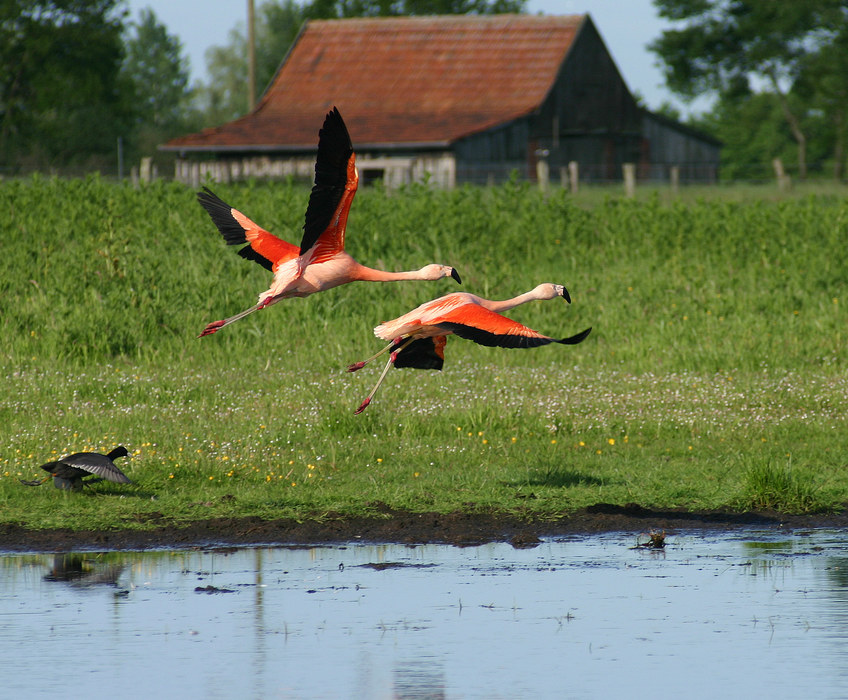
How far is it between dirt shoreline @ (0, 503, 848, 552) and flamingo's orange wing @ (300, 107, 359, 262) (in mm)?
2828

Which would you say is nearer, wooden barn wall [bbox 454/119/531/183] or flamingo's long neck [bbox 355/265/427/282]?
flamingo's long neck [bbox 355/265/427/282]

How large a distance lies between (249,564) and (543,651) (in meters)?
2.68

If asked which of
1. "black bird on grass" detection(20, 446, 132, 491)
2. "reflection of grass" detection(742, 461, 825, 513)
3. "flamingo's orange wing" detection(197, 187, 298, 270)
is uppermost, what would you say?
"flamingo's orange wing" detection(197, 187, 298, 270)

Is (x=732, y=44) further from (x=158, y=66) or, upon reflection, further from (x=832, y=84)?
(x=158, y=66)

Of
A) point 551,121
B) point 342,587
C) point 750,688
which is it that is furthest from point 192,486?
point 551,121

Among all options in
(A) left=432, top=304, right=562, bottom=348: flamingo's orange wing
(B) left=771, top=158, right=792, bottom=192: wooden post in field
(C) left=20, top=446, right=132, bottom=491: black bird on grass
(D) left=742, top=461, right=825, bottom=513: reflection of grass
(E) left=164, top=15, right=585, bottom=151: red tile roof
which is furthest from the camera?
(E) left=164, top=15, right=585, bottom=151: red tile roof

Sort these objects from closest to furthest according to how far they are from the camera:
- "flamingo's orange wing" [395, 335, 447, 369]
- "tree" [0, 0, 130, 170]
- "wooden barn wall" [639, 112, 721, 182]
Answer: "flamingo's orange wing" [395, 335, 447, 369], "wooden barn wall" [639, 112, 721, 182], "tree" [0, 0, 130, 170]

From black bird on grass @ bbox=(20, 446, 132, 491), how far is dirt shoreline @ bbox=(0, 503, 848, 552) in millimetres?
513

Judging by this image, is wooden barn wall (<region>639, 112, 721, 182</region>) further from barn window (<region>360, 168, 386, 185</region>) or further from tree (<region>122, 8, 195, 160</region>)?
tree (<region>122, 8, 195, 160</region>)

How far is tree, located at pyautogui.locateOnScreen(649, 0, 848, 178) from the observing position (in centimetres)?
5794

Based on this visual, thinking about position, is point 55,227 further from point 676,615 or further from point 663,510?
point 676,615

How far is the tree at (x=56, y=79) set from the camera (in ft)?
197

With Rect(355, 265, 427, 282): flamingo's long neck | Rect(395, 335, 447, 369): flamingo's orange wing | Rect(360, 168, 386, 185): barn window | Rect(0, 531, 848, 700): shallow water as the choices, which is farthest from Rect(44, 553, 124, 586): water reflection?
Rect(360, 168, 386, 185): barn window

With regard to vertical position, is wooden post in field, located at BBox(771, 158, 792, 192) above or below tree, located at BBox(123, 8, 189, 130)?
below
